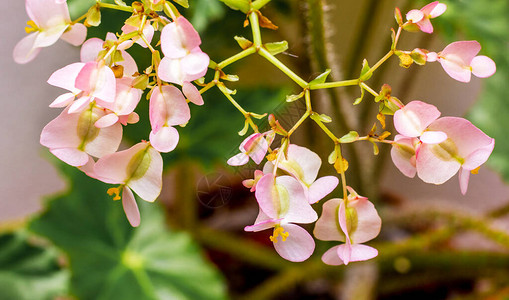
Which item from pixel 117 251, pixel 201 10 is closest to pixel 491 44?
pixel 201 10

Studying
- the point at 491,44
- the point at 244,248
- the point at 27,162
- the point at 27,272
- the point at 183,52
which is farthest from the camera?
the point at 27,162

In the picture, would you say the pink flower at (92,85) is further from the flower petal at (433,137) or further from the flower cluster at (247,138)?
the flower petal at (433,137)

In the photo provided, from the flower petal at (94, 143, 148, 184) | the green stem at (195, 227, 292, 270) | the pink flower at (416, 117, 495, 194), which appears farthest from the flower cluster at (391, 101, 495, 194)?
the green stem at (195, 227, 292, 270)

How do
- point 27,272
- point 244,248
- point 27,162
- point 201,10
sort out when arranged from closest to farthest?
1. point 201,10
2. point 27,272
3. point 244,248
4. point 27,162

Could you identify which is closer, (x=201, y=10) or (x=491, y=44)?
(x=201, y=10)

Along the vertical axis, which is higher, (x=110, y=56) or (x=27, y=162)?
(x=110, y=56)

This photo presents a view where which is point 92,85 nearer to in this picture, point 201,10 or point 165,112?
point 165,112

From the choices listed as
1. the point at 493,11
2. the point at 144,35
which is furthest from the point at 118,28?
the point at 493,11

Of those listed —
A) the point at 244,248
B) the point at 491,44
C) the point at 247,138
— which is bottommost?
the point at 244,248
